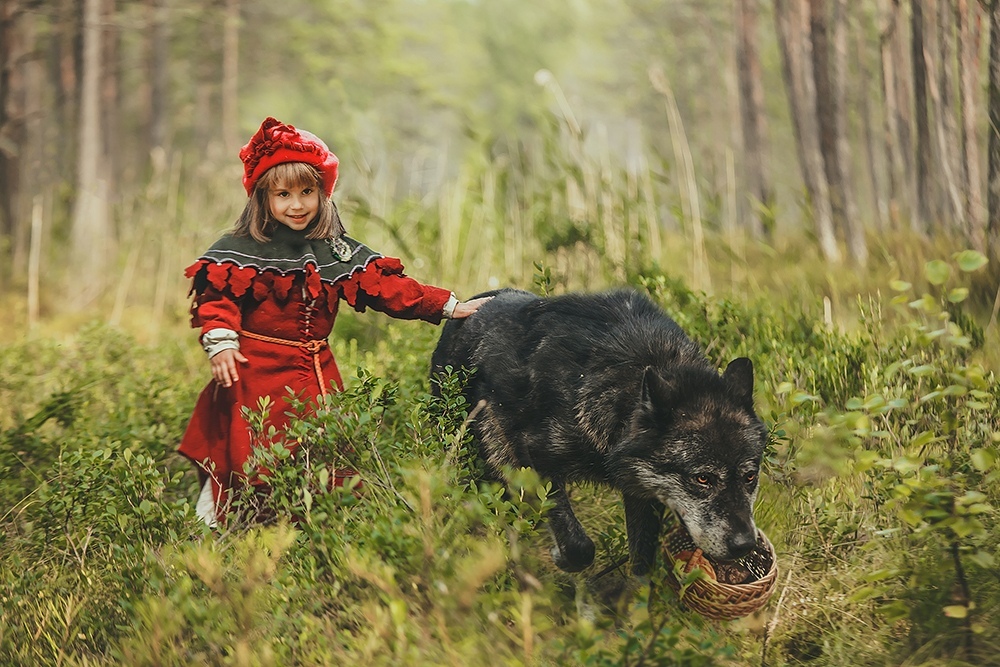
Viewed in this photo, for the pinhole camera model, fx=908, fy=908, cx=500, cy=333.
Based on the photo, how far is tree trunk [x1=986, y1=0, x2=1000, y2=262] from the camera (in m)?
4.90

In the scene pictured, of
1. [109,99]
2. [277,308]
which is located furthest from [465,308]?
[109,99]

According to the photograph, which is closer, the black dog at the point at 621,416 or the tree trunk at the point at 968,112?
the black dog at the point at 621,416

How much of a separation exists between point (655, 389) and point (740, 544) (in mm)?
585

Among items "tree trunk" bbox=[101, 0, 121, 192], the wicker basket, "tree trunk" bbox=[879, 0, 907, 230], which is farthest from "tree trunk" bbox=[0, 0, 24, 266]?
"tree trunk" bbox=[879, 0, 907, 230]

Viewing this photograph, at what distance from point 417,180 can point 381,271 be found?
4.72m

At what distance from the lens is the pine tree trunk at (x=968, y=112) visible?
5801 mm

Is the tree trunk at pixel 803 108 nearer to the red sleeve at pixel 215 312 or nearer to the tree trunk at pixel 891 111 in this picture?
the tree trunk at pixel 891 111

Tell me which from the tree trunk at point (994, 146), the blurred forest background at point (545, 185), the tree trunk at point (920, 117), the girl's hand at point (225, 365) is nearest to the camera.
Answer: the girl's hand at point (225, 365)

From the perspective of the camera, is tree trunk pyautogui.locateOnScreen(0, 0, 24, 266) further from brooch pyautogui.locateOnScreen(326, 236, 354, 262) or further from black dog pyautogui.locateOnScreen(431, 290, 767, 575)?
black dog pyautogui.locateOnScreen(431, 290, 767, 575)

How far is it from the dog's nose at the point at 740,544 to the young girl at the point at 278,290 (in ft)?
5.24

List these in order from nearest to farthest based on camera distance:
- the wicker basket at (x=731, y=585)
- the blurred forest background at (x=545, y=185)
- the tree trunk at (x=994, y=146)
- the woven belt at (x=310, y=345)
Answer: the wicker basket at (x=731, y=585), the woven belt at (x=310, y=345), the tree trunk at (x=994, y=146), the blurred forest background at (x=545, y=185)

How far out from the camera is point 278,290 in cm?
402

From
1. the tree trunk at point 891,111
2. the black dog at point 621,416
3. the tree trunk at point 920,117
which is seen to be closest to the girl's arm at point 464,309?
the black dog at point 621,416

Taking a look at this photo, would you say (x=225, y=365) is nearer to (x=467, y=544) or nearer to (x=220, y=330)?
(x=220, y=330)
